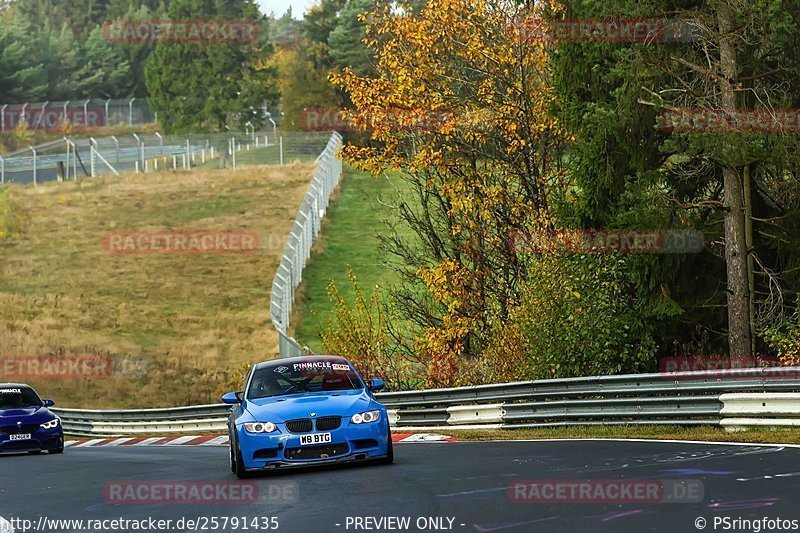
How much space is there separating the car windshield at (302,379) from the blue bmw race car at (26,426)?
373 inches

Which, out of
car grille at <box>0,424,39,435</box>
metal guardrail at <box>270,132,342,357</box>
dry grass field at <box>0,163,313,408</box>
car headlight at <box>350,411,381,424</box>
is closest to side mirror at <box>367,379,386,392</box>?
car headlight at <box>350,411,381,424</box>

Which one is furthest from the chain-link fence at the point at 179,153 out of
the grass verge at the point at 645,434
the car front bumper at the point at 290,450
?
the car front bumper at the point at 290,450

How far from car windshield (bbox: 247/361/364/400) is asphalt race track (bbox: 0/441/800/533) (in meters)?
1.05

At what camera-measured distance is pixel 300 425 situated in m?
14.7

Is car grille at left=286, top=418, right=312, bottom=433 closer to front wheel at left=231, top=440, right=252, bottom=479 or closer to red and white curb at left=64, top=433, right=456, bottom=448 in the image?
front wheel at left=231, top=440, right=252, bottom=479

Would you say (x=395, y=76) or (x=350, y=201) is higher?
(x=395, y=76)

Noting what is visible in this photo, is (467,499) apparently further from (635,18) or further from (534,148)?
(534,148)

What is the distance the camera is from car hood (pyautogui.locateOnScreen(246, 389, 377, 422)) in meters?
14.7

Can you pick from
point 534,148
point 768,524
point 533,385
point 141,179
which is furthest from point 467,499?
point 141,179

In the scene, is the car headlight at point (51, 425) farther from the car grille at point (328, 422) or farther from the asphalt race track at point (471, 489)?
the car grille at point (328, 422)

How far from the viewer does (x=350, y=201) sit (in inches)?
2709

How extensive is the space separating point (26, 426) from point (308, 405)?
1128 cm

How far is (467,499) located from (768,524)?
2.90m

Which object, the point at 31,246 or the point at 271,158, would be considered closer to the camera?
the point at 31,246
